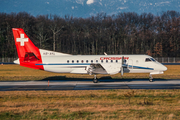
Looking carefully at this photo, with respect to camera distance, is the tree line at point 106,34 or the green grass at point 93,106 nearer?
the green grass at point 93,106

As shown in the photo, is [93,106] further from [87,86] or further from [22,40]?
[22,40]

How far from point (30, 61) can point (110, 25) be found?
67886mm

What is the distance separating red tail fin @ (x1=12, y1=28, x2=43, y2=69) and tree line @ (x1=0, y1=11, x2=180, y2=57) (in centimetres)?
4725

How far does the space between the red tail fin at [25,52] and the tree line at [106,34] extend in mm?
47246

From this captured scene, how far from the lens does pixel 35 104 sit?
47.5 ft

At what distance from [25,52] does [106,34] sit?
62044 mm

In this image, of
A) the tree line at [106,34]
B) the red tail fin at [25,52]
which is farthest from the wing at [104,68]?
the tree line at [106,34]

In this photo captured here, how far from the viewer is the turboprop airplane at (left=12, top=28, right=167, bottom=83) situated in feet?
86.1

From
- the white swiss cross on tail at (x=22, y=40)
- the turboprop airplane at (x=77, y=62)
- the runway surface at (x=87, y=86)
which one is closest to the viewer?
the runway surface at (x=87, y=86)

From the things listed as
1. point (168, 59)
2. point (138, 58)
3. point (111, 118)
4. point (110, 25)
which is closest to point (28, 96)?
point (111, 118)

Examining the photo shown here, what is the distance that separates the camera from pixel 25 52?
27.0 m

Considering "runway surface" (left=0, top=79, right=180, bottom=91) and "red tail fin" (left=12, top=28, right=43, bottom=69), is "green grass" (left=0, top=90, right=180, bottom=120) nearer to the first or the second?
"runway surface" (left=0, top=79, right=180, bottom=91)

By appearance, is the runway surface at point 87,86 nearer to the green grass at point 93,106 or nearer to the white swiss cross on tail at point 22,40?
the green grass at point 93,106

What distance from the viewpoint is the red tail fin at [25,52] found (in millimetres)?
26797
